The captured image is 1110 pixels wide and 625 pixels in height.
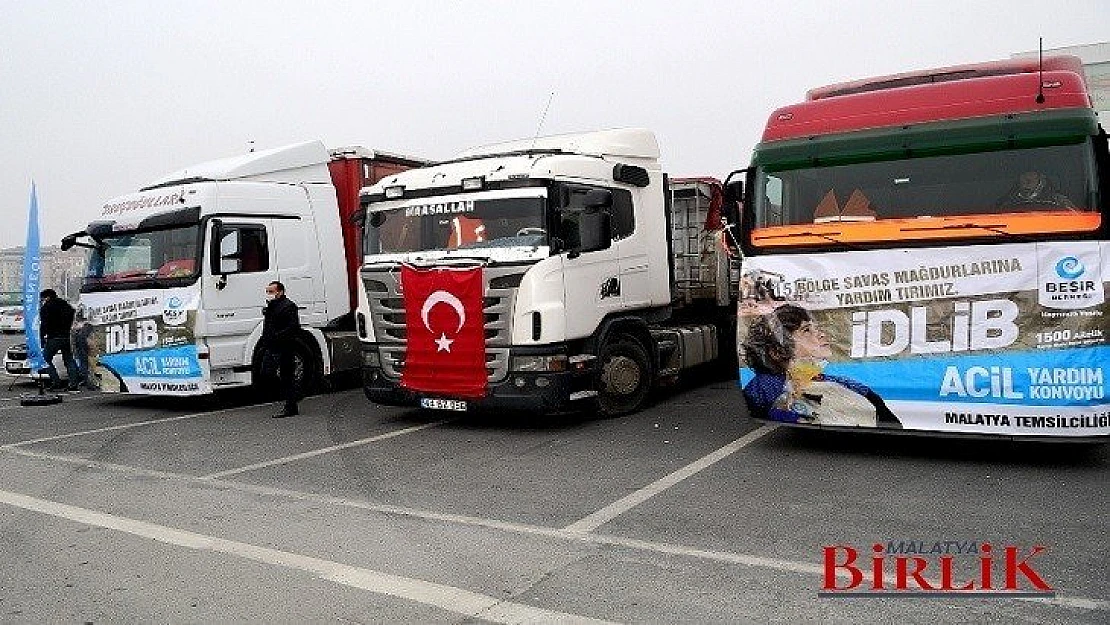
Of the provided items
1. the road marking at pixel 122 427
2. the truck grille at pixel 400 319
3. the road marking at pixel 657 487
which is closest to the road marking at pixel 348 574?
the road marking at pixel 657 487

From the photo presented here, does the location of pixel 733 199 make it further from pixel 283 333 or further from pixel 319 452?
pixel 283 333

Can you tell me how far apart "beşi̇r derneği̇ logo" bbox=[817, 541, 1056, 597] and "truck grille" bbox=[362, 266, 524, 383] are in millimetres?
4536

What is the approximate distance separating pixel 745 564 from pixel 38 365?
1245 centimetres

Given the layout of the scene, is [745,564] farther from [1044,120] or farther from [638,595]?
[1044,120]

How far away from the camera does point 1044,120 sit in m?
6.91

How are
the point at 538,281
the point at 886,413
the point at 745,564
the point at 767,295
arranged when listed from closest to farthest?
1. the point at 745,564
2. the point at 886,413
3. the point at 767,295
4. the point at 538,281

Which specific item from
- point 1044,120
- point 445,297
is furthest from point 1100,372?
point 445,297

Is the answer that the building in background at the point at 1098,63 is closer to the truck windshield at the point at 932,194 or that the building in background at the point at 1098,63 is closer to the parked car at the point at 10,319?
the truck windshield at the point at 932,194

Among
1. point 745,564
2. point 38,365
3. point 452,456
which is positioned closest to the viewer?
point 745,564

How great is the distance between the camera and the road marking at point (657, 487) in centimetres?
594

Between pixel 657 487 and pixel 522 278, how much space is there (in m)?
2.90

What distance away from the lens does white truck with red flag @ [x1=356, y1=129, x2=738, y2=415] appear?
9.09m

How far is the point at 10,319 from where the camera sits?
34594 millimetres

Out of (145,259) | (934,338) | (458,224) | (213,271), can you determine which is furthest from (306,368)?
(934,338)
